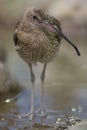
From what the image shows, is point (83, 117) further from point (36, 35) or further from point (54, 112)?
point (36, 35)

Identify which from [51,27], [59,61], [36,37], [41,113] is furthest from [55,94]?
[59,61]

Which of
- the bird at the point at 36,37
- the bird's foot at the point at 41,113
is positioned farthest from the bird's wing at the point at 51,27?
the bird's foot at the point at 41,113

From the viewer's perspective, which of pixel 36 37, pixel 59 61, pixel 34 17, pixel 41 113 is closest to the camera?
pixel 34 17

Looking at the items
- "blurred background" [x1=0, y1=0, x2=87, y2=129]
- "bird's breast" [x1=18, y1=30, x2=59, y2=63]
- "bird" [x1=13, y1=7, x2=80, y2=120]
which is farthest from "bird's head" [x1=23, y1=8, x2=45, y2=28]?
"blurred background" [x1=0, y1=0, x2=87, y2=129]

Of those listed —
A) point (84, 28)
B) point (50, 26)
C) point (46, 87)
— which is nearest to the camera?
point (50, 26)

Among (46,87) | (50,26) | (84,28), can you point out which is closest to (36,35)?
(50,26)

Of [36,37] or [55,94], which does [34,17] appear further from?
[55,94]

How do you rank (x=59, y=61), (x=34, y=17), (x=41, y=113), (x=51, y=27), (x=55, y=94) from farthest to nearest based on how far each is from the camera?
1. (x=59, y=61)
2. (x=55, y=94)
3. (x=41, y=113)
4. (x=34, y=17)
5. (x=51, y=27)
